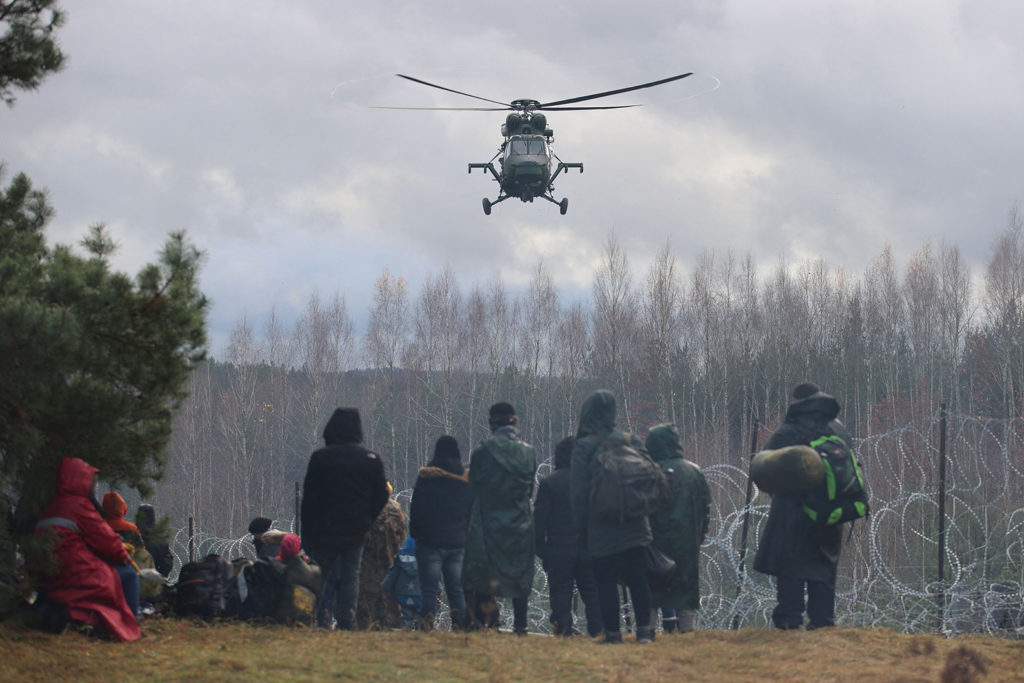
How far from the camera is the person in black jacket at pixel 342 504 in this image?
7746 mm

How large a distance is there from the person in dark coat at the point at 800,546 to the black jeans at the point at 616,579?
910mm

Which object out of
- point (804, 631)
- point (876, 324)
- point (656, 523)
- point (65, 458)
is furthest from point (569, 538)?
point (876, 324)

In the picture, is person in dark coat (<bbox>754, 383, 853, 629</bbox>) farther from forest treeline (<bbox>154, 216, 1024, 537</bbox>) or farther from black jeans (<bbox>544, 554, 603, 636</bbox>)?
forest treeline (<bbox>154, 216, 1024, 537</bbox>)

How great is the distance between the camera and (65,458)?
253 inches

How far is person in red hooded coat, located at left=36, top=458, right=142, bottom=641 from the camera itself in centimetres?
638

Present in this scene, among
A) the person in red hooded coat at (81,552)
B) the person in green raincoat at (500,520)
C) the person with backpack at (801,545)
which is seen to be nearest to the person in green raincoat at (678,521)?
the person with backpack at (801,545)

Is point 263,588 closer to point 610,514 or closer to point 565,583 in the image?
point 565,583

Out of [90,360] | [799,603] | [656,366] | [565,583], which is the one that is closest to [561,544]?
[565,583]

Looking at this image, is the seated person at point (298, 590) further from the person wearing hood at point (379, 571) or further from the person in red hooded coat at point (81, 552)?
the person wearing hood at point (379, 571)

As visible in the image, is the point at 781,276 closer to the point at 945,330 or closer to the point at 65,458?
the point at 945,330

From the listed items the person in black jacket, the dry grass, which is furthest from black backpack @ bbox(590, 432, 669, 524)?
the person in black jacket

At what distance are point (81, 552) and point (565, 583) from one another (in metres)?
3.56

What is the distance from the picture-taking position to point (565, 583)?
8156 millimetres

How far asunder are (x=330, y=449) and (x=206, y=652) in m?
1.96
